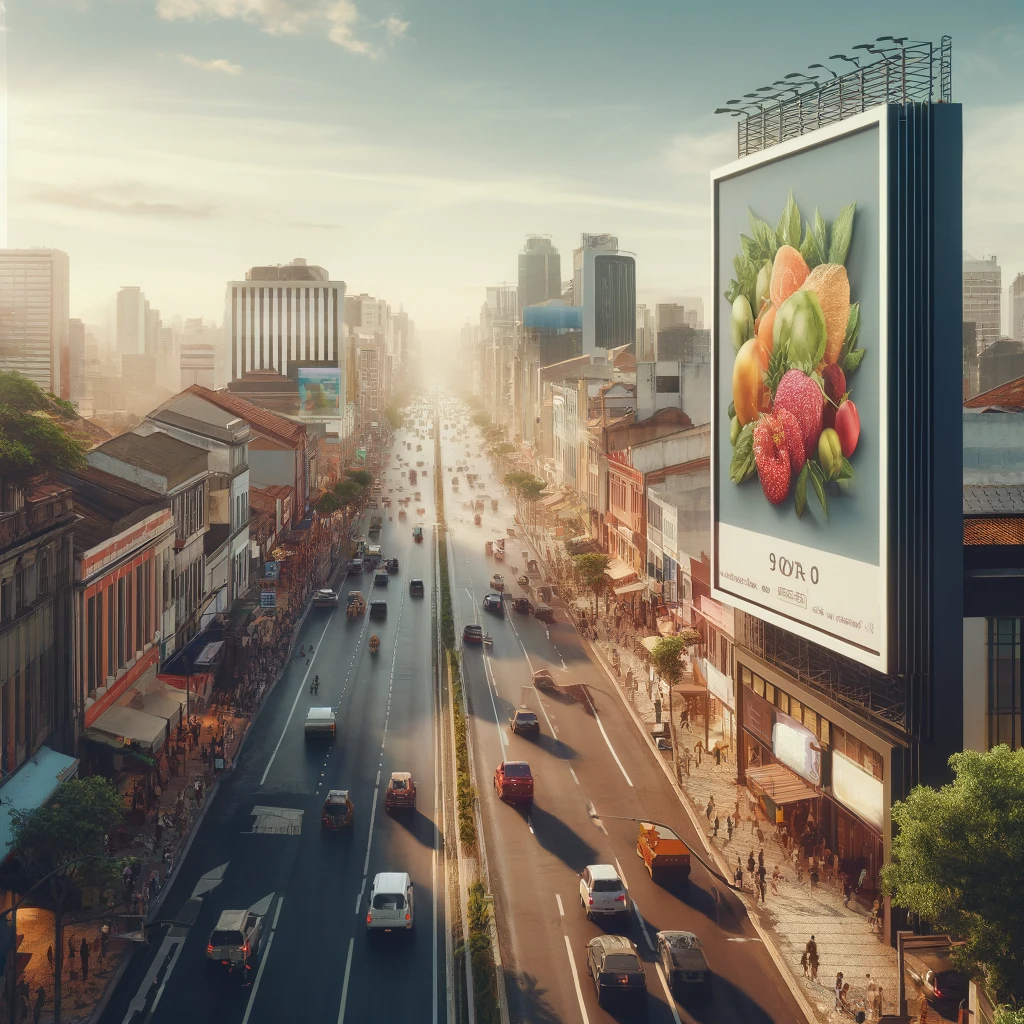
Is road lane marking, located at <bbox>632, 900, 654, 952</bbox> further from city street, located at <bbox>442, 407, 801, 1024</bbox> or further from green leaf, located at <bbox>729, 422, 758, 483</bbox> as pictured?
green leaf, located at <bbox>729, 422, 758, 483</bbox>

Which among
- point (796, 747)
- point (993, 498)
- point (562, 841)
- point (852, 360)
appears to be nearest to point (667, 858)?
point (562, 841)

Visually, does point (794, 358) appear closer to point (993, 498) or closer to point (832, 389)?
point (832, 389)

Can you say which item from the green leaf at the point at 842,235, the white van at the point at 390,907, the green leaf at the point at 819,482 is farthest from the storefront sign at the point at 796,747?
the green leaf at the point at 842,235

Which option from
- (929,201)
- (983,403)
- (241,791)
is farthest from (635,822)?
(983,403)

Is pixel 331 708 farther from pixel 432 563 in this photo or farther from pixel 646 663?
pixel 432 563

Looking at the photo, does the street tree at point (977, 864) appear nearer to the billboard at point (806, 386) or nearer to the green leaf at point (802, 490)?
the billboard at point (806, 386)

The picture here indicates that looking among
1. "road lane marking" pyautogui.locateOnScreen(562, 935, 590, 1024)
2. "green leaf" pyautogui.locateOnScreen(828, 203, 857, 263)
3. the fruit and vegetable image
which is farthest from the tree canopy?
"green leaf" pyautogui.locateOnScreen(828, 203, 857, 263)
